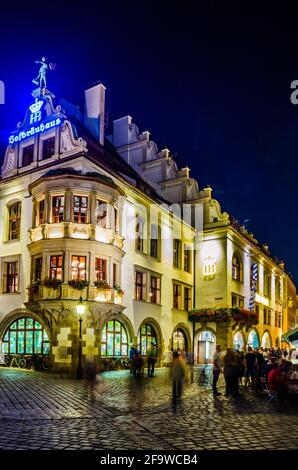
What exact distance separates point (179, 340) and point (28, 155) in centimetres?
1761

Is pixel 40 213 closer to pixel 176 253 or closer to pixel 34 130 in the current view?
pixel 34 130

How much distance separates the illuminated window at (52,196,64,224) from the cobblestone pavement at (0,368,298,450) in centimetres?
1190

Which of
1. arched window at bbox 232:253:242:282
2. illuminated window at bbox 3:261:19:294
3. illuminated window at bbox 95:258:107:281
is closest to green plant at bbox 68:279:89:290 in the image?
illuminated window at bbox 95:258:107:281

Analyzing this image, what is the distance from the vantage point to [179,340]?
40500 mm

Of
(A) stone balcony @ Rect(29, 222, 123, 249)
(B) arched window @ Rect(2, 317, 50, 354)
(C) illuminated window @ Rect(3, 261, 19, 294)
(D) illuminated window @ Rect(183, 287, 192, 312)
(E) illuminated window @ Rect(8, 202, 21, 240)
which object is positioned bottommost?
(B) arched window @ Rect(2, 317, 50, 354)

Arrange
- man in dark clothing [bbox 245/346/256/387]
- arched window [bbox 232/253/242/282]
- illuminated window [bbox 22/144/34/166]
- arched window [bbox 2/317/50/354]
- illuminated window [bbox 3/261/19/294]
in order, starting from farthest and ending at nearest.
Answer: arched window [bbox 232/253/242/282]
illuminated window [bbox 22/144/34/166]
illuminated window [bbox 3/261/19/294]
arched window [bbox 2/317/50/354]
man in dark clothing [bbox 245/346/256/387]

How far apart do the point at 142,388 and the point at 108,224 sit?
12480mm

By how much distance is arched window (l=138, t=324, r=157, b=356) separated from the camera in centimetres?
3491

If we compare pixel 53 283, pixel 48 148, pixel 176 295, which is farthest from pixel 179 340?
pixel 48 148

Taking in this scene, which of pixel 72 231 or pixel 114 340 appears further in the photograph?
pixel 114 340

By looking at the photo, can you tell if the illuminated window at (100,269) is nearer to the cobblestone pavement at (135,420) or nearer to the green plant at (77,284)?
the green plant at (77,284)

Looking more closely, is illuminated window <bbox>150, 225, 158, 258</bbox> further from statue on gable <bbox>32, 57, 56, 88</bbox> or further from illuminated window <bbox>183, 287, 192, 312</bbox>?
statue on gable <bbox>32, 57, 56, 88</bbox>
